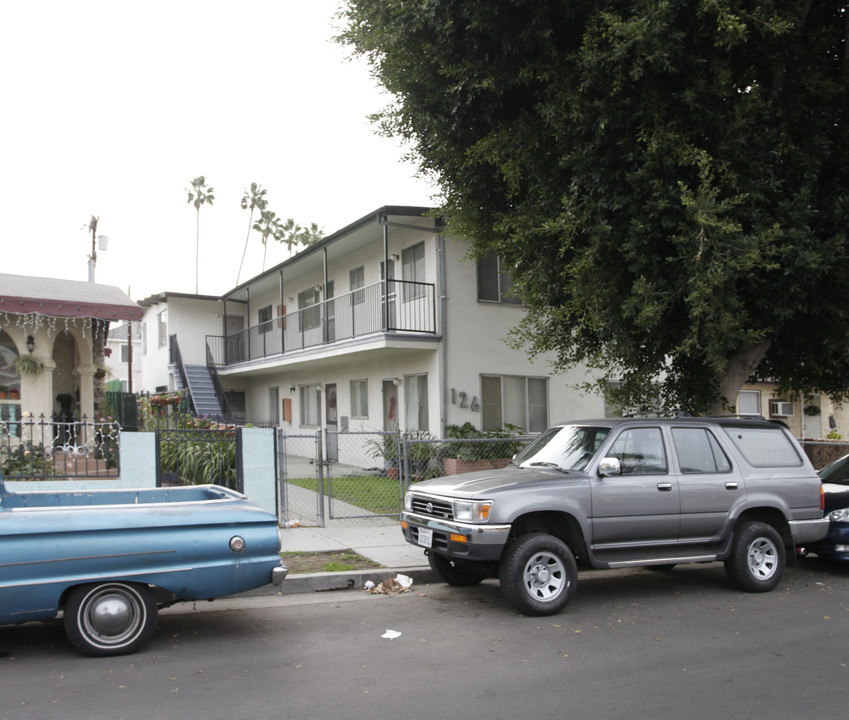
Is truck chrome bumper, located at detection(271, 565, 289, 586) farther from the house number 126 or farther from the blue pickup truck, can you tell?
the house number 126

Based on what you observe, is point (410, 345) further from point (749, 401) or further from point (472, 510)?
point (749, 401)

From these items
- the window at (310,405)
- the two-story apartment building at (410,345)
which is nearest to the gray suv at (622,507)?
the two-story apartment building at (410,345)

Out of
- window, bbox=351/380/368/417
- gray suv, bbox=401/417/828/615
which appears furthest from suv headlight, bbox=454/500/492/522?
window, bbox=351/380/368/417

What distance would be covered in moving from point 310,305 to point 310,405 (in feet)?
10.3

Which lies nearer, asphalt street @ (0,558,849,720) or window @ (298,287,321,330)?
asphalt street @ (0,558,849,720)

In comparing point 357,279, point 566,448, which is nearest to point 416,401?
point 357,279

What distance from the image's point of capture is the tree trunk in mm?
11031

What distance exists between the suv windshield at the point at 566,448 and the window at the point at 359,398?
39.0ft

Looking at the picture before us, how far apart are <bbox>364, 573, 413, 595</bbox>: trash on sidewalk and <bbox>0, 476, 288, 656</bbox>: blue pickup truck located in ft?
7.05

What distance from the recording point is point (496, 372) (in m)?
17.5

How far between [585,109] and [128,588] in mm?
7722

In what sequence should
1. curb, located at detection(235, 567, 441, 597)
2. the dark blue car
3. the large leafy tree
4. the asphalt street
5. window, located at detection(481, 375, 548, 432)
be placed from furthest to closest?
1. window, located at detection(481, 375, 548, 432)
2. the large leafy tree
3. the dark blue car
4. curb, located at detection(235, 567, 441, 597)
5. the asphalt street

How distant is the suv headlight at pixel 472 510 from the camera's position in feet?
22.1

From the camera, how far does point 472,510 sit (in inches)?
267
